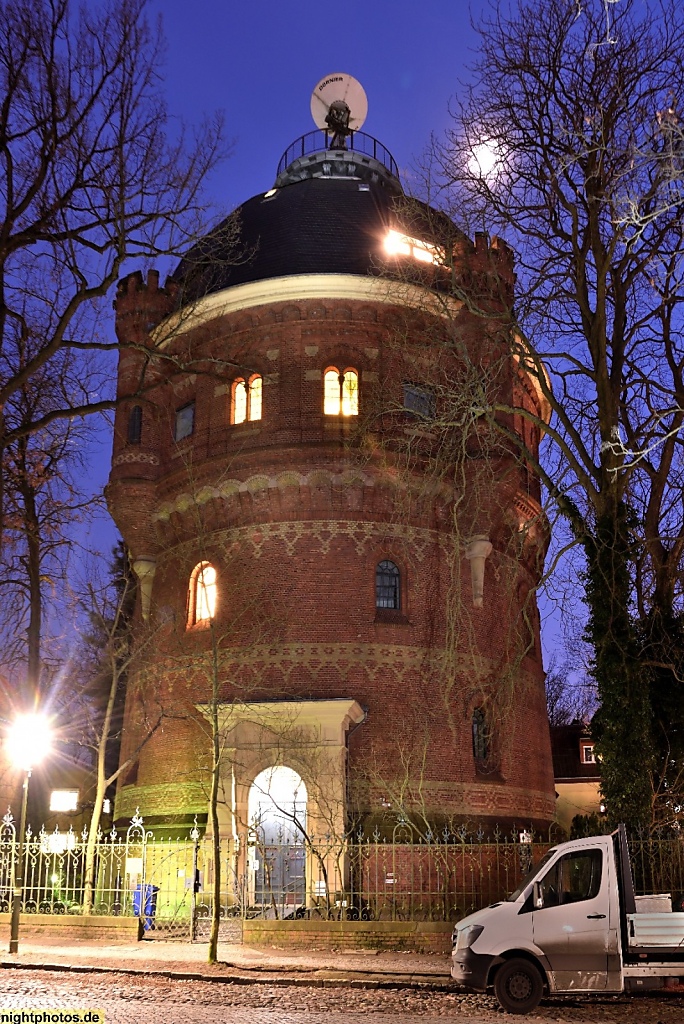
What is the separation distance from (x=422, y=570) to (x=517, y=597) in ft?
12.9

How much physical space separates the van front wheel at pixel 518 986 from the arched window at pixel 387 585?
13.6 meters

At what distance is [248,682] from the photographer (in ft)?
80.4

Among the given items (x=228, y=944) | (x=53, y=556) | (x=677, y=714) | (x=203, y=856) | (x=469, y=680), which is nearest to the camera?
(x=228, y=944)

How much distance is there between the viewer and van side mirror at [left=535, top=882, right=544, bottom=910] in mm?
12109

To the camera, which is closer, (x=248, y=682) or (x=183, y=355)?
(x=248, y=682)

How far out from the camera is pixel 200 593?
88.0 ft

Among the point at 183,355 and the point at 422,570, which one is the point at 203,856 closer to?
the point at 422,570

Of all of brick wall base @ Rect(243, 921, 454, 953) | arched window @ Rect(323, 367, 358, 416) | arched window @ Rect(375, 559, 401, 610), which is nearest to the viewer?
brick wall base @ Rect(243, 921, 454, 953)

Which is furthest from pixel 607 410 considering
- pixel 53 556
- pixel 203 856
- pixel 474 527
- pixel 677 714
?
pixel 53 556

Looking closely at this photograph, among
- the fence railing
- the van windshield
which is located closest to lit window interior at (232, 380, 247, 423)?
the fence railing

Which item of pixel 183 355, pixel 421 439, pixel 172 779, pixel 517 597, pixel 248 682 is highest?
pixel 183 355

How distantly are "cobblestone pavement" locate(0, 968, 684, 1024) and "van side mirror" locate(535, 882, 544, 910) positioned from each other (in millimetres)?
1110

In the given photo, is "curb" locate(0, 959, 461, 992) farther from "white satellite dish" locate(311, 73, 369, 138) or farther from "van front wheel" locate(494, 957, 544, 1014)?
"white satellite dish" locate(311, 73, 369, 138)

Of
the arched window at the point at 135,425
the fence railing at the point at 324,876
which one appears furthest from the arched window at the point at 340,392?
the fence railing at the point at 324,876
